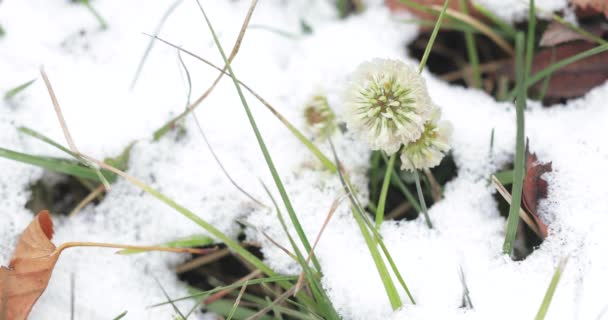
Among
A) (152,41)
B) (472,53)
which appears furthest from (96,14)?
(472,53)

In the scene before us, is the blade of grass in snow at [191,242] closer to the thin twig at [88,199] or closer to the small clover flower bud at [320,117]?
the thin twig at [88,199]

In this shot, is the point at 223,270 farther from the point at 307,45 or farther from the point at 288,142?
the point at 307,45

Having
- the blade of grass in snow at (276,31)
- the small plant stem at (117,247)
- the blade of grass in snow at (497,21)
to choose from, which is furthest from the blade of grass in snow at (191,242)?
the blade of grass in snow at (497,21)

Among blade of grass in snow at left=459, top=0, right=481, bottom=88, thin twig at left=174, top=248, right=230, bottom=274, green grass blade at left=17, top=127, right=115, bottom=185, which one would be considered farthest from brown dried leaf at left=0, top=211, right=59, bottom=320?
blade of grass in snow at left=459, top=0, right=481, bottom=88

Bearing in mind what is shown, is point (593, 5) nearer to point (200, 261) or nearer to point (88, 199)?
point (200, 261)

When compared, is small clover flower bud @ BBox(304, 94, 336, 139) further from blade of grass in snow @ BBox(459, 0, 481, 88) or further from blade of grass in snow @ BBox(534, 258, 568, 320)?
blade of grass in snow @ BBox(534, 258, 568, 320)

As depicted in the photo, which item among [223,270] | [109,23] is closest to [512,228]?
[223,270]

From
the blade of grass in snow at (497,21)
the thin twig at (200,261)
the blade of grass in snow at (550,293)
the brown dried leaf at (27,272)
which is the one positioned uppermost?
the blade of grass in snow at (497,21)
